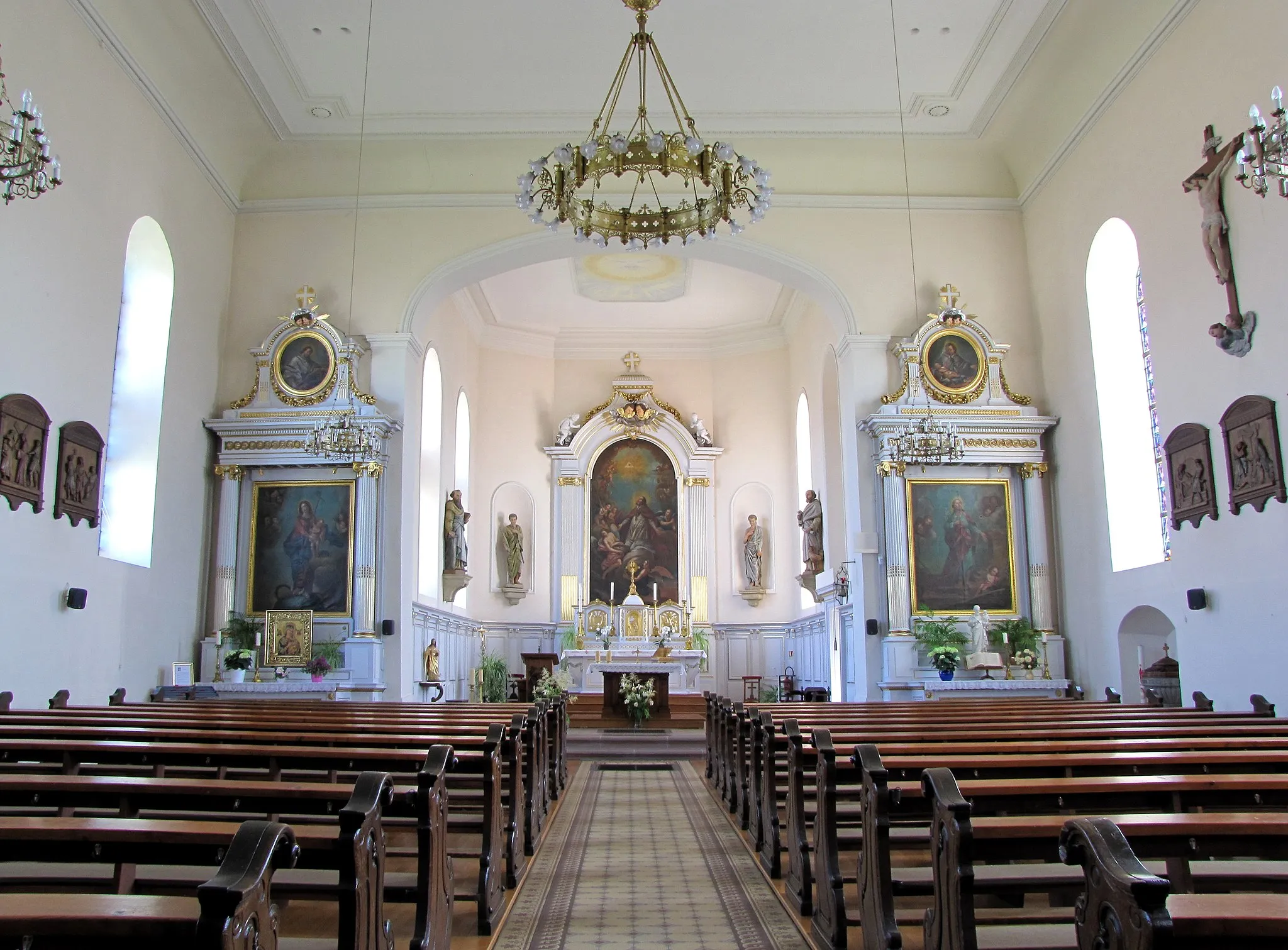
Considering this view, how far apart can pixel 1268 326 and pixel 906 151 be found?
666 centimetres

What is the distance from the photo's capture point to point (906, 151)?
14.7 meters

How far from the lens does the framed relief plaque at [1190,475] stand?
1011cm

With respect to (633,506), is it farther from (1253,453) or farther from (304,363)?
(1253,453)

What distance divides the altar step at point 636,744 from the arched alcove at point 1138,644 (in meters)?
5.03

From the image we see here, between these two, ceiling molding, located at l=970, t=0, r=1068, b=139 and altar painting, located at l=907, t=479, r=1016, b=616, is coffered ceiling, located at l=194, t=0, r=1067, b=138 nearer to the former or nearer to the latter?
ceiling molding, located at l=970, t=0, r=1068, b=139

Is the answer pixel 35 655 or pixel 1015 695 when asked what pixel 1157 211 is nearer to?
pixel 1015 695

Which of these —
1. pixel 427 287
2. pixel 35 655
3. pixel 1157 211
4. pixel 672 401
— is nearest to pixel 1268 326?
pixel 1157 211

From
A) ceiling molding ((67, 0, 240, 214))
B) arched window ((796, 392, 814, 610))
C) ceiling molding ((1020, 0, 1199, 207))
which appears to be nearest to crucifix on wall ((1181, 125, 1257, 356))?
ceiling molding ((1020, 0, 1199, 207))

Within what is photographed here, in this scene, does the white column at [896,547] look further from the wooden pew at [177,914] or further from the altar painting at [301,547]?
the wooden pew at [177,914]

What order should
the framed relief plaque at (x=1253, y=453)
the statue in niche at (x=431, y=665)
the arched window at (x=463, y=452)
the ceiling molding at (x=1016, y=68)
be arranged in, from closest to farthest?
the framed relief plaque at (x=1253, y=453) → the ceiling molding at (x=1016, y=68) → the statue in niche at (x=431, y=665) → the arched window at (x=463, y=452)

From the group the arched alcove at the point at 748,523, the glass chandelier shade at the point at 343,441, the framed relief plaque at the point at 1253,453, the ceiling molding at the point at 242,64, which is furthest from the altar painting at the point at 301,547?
the framed relief plaque at the point at 1253,453

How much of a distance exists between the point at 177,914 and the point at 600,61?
12.3 meters

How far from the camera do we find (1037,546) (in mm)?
13656

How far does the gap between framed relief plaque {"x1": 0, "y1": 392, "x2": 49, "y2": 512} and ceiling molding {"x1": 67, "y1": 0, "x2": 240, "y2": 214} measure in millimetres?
4062
